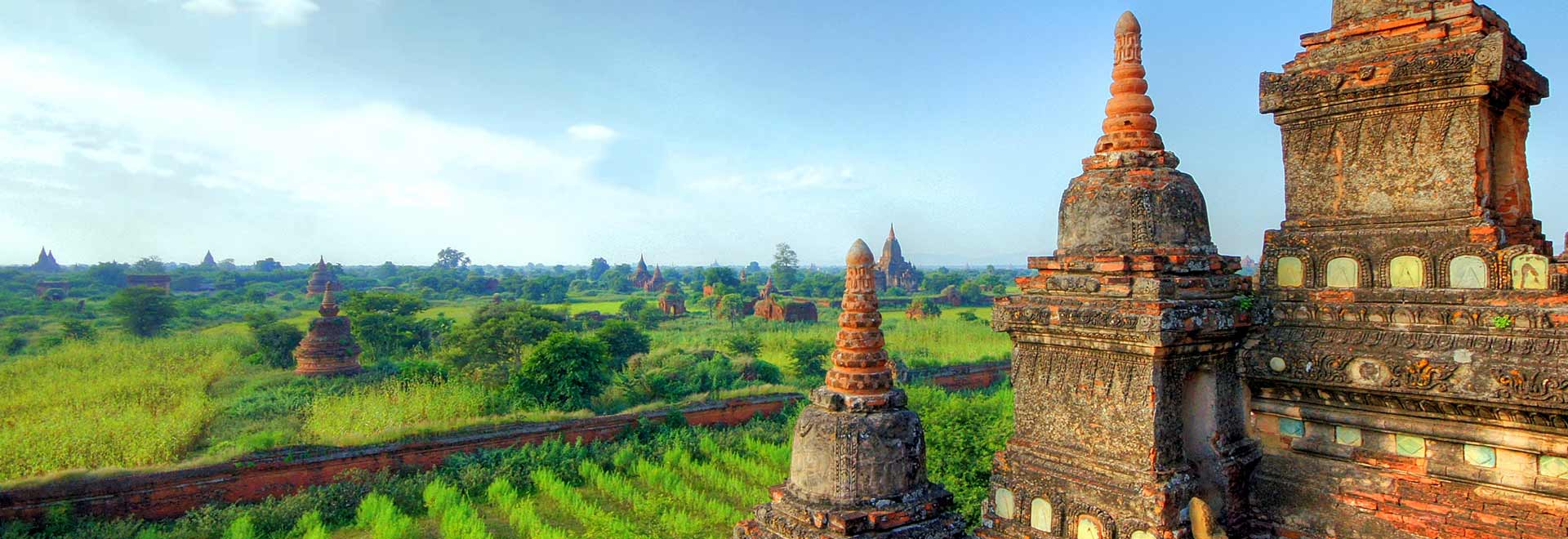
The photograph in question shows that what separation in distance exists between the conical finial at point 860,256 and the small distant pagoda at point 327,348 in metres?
25.7

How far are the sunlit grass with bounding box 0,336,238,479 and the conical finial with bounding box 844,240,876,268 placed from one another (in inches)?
646

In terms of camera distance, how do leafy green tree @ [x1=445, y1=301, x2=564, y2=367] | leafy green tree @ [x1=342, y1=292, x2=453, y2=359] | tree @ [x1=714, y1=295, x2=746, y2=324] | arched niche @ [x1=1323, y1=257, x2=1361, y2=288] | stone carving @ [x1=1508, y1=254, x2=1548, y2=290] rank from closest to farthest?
stone carving @ [x1=1508, y1=254, x2=1548, y2=290] → arched niche @ [x1=1323, y1=257, x2=1361, y2=288] → leafy green tree @ [x1=445, y1=301, x2=564, y2=367] → leafy green tree @ [x1=342, y1=292, x2=453, y2=359] → tree @ [x1=714, y1=295, x2=746, y2=324]

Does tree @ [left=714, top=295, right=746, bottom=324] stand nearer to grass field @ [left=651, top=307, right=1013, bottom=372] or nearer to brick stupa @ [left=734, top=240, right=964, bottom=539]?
grass field @ [left=651, top=307, right=1013, bottom=372]

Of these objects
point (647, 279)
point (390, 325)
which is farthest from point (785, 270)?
Answer: point (390, 325)

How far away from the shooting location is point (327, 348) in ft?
85.8

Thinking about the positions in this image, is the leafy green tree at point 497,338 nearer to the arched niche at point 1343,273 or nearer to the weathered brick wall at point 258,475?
the weathered brick wall at point 258,475

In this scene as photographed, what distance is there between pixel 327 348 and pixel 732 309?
951 inches

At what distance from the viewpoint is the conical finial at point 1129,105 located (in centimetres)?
464

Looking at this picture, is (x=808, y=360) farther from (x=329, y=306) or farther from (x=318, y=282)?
(x=318, y=282)

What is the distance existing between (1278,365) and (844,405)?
102 inches

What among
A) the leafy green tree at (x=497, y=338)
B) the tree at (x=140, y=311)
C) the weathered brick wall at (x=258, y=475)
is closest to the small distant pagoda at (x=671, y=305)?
the leafy green tree at (x=497, y=338)

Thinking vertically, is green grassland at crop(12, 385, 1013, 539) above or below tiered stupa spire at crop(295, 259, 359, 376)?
below

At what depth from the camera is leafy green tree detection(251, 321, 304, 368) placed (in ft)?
94.6

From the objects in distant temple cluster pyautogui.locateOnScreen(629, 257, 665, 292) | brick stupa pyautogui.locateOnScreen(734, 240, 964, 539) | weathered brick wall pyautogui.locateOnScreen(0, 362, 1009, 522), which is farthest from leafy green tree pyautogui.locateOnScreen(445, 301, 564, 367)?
distant temple cluster pyautogui.locateOnScreen(629, 257, 665, 292)
